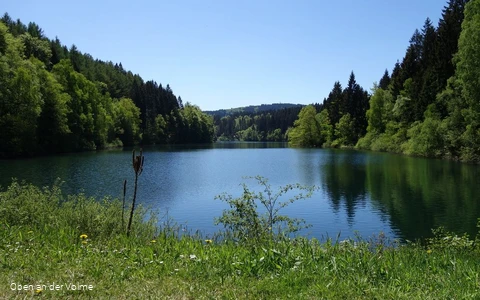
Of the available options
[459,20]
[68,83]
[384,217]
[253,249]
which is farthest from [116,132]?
[253,249]

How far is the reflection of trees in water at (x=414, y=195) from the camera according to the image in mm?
17008

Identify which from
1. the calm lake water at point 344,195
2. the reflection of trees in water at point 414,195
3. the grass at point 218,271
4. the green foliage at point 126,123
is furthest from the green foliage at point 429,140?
the green foliage at point 126,123

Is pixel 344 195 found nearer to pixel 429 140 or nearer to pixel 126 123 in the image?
pixel 429 140

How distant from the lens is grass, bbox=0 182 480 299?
4910 millimetres

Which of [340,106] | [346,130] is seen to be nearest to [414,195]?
[346,130]

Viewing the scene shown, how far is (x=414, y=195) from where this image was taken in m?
23.7

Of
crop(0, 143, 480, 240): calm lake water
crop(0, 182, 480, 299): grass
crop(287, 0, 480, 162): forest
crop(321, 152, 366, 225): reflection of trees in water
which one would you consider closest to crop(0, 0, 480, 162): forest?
crop(287, 0, 480, 162): forest

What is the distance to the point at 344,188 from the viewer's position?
27359 mm

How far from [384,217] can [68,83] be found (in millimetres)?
63585

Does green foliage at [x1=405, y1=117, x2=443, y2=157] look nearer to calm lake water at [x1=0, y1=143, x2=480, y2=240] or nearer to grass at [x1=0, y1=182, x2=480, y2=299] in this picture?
calm lake water at [x1=0, y1=143, x2=480, y2=240]

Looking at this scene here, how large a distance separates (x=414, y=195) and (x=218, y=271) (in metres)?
21.2

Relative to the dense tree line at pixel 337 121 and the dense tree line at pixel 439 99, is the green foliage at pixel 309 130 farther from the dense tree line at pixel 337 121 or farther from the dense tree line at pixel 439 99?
the dense tree line at pixel 439 99

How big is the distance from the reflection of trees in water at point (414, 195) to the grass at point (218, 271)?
10.1 metres

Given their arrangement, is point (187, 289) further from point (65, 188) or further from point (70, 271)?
point (65, 188)
